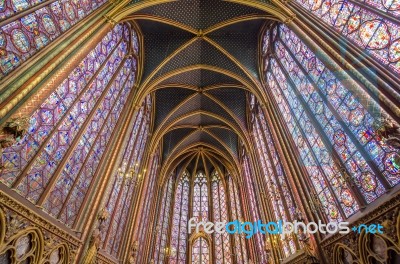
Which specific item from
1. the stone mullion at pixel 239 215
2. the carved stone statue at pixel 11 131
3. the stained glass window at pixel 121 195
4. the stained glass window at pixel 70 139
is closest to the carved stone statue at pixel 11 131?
the carved stone statue at pixel 11 131

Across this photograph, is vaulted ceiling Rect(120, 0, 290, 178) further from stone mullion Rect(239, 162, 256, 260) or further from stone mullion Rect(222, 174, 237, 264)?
stone mullion Rect(222, 174, 237, 264)

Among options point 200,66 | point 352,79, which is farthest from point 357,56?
point 200,66

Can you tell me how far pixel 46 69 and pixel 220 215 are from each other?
63.7 ft

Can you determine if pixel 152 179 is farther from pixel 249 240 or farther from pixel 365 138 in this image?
pixel 365 138

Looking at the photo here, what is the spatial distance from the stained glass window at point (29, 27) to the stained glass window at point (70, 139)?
1436 mm

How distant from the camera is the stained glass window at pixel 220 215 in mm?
19375

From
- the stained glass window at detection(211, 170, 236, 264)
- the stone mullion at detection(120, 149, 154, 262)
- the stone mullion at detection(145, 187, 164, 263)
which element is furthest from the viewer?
the stained glass window at detection(211, 170, 236, 264)

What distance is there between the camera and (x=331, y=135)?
8344 mm

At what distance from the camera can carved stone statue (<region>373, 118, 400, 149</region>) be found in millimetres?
5129

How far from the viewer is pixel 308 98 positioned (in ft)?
32.3

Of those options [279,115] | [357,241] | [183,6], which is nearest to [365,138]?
[357,241]

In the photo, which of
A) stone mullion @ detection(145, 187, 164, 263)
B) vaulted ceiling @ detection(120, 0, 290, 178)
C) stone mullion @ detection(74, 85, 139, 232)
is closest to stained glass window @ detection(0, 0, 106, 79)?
vaulted ceiling @ detection(120, 0, 290, 178)

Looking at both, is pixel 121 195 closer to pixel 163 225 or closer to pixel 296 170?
pixel 163 225

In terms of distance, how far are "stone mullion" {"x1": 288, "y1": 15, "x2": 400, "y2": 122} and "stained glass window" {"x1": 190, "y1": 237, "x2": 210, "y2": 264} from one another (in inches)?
713
